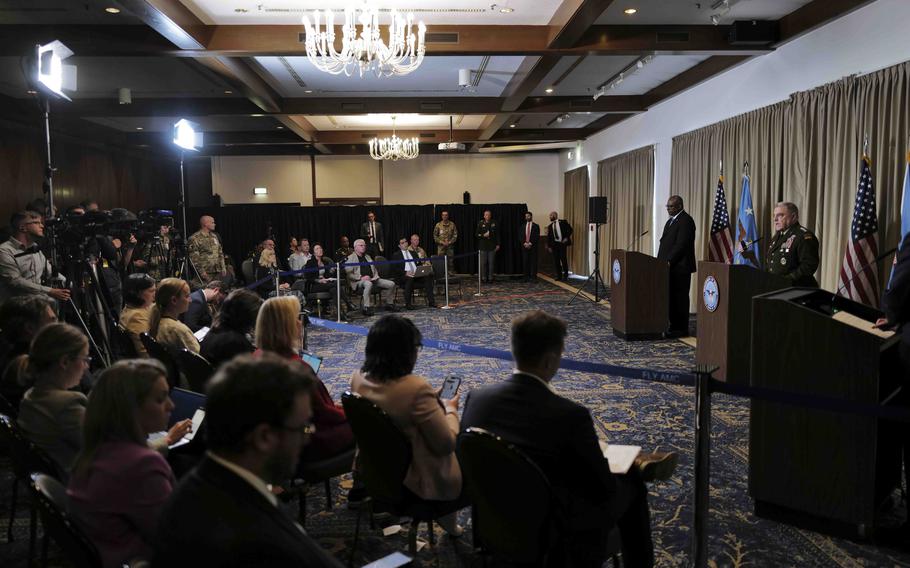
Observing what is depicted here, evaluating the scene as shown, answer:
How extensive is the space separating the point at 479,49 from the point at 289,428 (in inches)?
225

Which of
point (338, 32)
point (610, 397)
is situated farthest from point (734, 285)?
point (338, 32)

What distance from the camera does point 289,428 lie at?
1233 mm

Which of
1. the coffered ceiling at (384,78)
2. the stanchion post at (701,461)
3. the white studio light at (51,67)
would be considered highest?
the coffered ceiling at (384,78)

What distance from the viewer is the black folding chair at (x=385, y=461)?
7.27 ft

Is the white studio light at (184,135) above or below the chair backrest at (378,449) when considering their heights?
above

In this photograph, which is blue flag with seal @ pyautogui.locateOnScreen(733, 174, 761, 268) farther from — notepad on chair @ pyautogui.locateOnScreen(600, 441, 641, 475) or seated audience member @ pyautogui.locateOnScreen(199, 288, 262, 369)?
seated audience member @ pyautogui.locateOnScreen(199, 288, 262, 369)

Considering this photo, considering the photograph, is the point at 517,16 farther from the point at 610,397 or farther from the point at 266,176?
the point at 266,176

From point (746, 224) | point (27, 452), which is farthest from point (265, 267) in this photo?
point (27, 452)

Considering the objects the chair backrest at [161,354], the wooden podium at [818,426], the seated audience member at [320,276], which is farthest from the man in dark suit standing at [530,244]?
the wooden podium at [818,426]

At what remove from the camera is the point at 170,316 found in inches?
142

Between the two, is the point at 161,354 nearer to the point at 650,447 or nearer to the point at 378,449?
the point at 378,449

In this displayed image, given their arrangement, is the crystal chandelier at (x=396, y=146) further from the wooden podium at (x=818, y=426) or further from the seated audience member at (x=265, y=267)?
the wooden podium at (x=818, y=426)

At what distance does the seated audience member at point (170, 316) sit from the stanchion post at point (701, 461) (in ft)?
8.55

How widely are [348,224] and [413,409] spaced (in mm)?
13506
